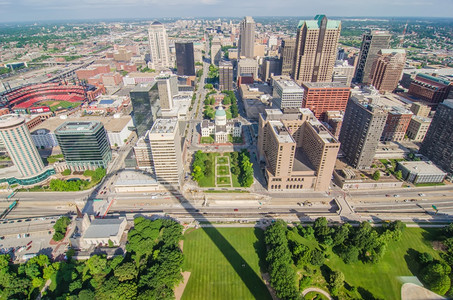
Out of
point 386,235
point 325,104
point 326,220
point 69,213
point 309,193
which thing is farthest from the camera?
point 325,104


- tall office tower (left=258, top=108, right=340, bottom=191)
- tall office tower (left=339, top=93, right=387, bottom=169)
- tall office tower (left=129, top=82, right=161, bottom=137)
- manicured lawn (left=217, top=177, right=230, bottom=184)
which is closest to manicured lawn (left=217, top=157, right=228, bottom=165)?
manicured lawn (left=217, top=177, right=230, bottom=184)

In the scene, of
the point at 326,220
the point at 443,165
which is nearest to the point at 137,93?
the point at 326,220

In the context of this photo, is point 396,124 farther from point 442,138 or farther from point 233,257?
point 233,257

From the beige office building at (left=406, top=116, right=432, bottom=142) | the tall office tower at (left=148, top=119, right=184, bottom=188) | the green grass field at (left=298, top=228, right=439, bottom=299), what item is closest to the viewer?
the green grass field at (left=298, top=228, right=439, bottom=299)

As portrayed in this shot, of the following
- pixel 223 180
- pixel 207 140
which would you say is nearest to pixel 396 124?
pixel 223 180

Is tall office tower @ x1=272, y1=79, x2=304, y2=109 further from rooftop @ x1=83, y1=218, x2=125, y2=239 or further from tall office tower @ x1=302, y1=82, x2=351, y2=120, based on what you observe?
rooftop @ x1=83, y1=218, x2=125, y2=239

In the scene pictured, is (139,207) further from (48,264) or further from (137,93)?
(137,93)
